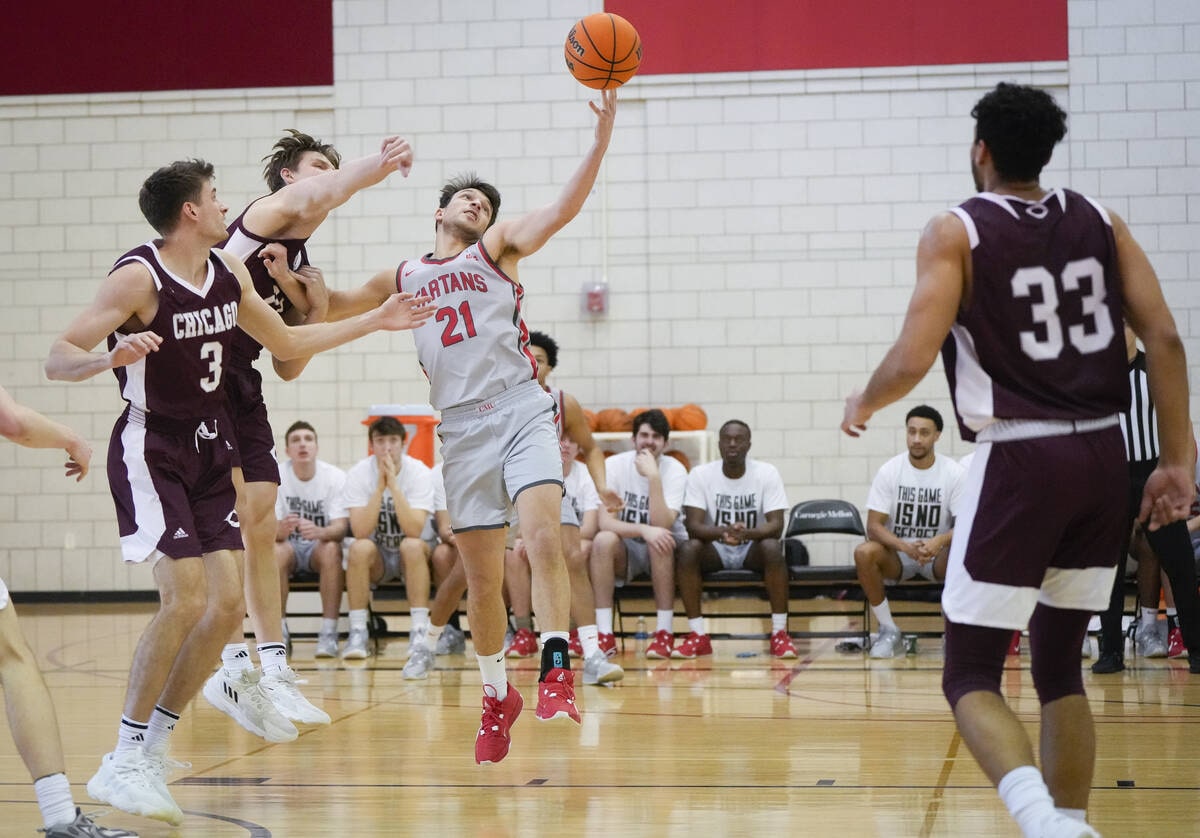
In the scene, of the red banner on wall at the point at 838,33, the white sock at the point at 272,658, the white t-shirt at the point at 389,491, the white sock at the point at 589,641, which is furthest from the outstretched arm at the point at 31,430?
the red banner on wall at the point at 838,33

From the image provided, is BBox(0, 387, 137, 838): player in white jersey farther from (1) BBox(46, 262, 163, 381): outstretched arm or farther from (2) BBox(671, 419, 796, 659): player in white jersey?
(2) BBox(671, 419, 796, 659): player in white jersey

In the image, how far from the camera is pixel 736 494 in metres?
9.21

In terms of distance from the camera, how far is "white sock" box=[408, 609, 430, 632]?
27.7 feet

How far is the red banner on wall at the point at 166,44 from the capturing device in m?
12.4

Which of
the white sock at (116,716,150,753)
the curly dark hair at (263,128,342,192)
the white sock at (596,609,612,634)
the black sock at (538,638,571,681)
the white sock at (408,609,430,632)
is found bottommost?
the white sock at (596,609,612,634)

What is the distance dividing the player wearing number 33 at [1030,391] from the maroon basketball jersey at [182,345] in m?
2.35

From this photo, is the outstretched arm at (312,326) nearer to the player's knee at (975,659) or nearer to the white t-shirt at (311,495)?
the player's knee at (975,659)

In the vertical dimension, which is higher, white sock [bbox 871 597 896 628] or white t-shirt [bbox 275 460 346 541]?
white t-shirt [bbox 275 460 346 541]

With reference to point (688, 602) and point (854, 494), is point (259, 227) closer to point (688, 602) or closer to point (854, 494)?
point (688, 602)

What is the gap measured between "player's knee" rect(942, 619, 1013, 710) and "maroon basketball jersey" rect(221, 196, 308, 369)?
326 centimetres

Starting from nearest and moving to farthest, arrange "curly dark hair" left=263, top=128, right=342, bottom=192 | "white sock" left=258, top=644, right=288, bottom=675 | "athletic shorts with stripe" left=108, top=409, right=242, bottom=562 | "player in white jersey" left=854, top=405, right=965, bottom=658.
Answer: "athletic shorts with stripe" left=108, top=409, right=242, bottom=562
"white sock" left=258, top=644, right=288, bottom=675
"curly dark hair" left=263, top=128, right=342, bottom=192
"player in white jersey" left=854, top=405, right=965, bottom=658

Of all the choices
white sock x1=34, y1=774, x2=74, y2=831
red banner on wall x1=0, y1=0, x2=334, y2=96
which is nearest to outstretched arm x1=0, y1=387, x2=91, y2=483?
white sock x1=34, y1=774, x2=74, y2=831

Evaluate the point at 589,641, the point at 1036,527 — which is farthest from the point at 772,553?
the point at 1036,527

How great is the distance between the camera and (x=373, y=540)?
922 centimetres
